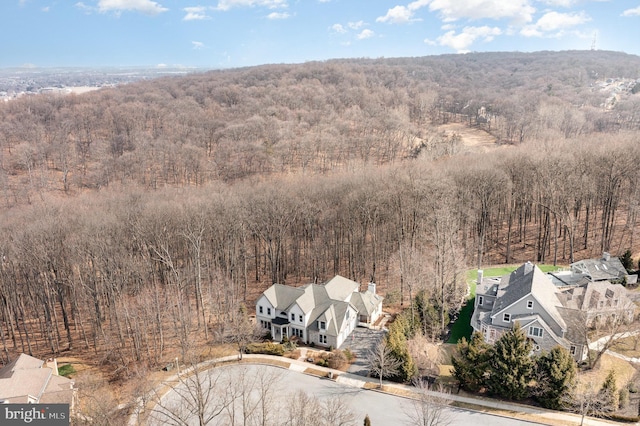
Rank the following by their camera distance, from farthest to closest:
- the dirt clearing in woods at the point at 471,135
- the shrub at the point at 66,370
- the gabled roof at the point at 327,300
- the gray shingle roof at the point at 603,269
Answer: the dirt clearing in woods at the point at 471,135
the gray shingle roof at the point at 603,269
the gabled roof at the point at 327,300
the shrub at the point at 66,370

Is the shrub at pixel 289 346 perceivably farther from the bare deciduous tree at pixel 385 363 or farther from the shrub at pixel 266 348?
the bare deciduous tree at pixel 385 363

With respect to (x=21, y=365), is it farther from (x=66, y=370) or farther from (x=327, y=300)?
(x=327, y=300)

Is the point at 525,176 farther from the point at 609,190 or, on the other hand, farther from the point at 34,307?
the point at 34,307

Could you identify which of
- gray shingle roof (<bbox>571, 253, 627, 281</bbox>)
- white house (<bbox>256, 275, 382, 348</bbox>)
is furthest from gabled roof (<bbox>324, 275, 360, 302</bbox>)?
gray shingle roof (<bbox>571, 253, 627, 281</bbox>)

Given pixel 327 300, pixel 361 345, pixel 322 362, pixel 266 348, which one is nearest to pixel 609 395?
pixel 361 345

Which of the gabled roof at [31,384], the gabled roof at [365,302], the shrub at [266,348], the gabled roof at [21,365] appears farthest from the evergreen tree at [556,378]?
the gabled roof at [21,365]

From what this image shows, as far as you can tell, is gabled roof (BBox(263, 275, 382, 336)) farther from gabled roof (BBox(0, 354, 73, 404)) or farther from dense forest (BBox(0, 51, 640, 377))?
gabled roof (BBox(0, 354, 73, 404))

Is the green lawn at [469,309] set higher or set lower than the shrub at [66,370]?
higher
